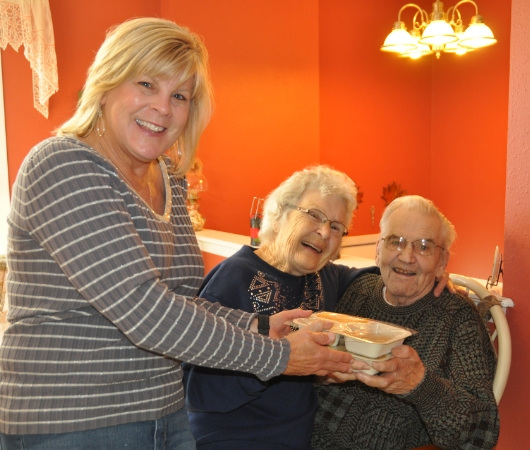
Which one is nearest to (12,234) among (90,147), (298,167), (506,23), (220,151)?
(90,147)

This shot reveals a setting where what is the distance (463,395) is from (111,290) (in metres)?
0.95

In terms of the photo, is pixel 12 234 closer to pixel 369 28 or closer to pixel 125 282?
→ pixel 125 282

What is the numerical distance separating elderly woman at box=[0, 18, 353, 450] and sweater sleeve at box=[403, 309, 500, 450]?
0.32 m

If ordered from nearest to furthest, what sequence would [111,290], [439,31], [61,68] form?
1. [111,290]
2. [439,31]
3. [61,68]

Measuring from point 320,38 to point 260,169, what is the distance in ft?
5.11

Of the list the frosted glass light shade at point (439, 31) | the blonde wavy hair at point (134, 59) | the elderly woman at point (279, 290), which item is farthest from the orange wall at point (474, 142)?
the blonde wavy hair at point (134, 59)

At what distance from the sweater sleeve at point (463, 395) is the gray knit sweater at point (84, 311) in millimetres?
526

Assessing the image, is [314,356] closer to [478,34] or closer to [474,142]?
[478,34]

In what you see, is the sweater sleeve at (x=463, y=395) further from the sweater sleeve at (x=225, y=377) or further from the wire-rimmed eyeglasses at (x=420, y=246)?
the sweater sleeve at (x=225, y=377)

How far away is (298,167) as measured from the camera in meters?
5.12

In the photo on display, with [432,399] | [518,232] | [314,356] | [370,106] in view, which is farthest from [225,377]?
[370,106]

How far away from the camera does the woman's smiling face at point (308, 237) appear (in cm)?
182

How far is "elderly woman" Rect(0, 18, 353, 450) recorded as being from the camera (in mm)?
1065

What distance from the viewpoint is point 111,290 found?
3.47 feet
